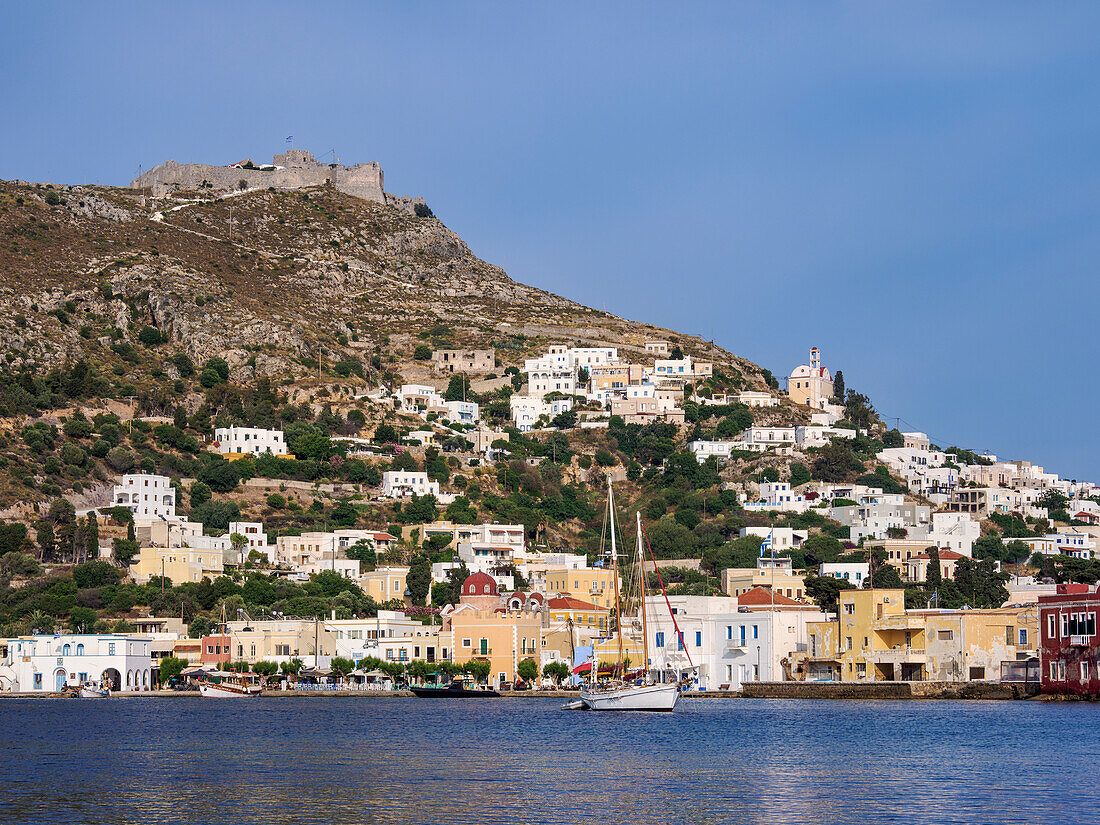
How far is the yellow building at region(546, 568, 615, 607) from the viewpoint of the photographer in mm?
106562

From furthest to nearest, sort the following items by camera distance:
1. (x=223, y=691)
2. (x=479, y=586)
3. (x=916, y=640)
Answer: (x=479, y=586), (x=223, y=691), (x=916, y=640)

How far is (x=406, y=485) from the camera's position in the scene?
456ft

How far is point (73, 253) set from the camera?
168500 millimetres

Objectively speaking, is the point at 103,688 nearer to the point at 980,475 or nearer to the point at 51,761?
the point at 51,761

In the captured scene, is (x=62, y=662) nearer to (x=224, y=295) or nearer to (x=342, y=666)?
(x=342, y=666)

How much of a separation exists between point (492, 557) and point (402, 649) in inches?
988

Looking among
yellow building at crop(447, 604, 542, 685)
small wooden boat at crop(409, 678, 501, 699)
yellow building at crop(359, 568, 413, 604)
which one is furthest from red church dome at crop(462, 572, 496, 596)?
yellow building at crop(359, 568, 413, 604)

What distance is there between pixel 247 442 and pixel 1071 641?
83706 millimetres

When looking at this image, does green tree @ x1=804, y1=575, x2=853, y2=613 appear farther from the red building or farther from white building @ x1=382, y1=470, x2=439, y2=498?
white building @ x1=382, y1=470, x2=439, y2=498

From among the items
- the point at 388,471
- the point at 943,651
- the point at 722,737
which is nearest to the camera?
the point at 722,737

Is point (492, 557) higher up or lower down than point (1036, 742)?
higher up

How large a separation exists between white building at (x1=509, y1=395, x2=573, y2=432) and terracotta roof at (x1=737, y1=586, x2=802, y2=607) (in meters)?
67.0

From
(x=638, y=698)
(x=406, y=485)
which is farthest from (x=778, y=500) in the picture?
(x=638, y=698)

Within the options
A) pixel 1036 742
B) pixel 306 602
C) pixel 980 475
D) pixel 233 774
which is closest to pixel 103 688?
pixel 306 602
